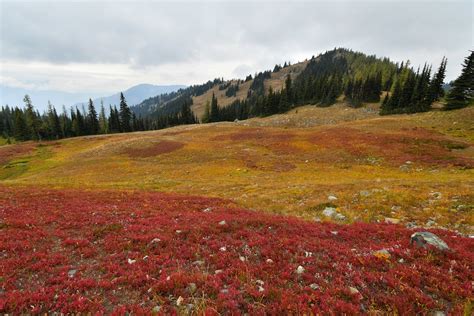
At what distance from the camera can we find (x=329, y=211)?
14.1 metres

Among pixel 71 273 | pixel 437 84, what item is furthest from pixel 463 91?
pixel 71 273

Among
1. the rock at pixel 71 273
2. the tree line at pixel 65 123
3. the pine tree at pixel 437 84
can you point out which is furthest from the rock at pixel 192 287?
the tree line at pixel 65 123

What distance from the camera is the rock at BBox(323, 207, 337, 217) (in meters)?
13.8

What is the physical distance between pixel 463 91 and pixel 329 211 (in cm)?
7453

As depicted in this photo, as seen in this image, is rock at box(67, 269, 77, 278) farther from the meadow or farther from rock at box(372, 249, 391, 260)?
rock at box(372, 249, 391, 260)

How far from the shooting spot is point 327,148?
39.9 metres

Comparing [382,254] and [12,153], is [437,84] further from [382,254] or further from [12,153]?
[12,153]

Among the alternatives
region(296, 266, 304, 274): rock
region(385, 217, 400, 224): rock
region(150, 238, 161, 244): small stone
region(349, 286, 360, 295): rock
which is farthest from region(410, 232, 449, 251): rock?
region(150, 238, 161, 244): small stone

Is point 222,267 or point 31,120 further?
point 31,120

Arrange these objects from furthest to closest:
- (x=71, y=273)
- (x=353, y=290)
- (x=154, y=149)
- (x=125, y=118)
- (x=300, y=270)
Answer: (x=125, y=118)
(x=154, y=149)
(x=71, y=273)
(x=300, y=270)
(x=353, y=290)

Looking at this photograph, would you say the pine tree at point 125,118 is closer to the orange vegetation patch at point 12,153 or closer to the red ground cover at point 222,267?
the orange vegetation patch at point 12,153

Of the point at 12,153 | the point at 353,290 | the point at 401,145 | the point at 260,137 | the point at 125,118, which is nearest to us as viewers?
the point at 353,290

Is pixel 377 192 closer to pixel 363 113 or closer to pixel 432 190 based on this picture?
pixel 432 190

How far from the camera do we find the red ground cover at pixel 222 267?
18.4ft
